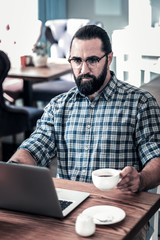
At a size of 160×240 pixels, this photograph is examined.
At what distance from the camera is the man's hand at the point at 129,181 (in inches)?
64.5

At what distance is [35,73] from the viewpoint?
4238mm

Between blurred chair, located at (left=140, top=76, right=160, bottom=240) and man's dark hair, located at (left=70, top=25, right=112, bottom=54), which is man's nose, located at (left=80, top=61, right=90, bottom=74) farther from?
blurred chair, located at (left=140, top=76, right=160, bottom=240)

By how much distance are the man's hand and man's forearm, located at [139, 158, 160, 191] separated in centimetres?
4

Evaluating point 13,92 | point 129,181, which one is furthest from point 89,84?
point 13,92

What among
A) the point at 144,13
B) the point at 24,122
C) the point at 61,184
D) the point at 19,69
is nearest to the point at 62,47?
the point at 19,69

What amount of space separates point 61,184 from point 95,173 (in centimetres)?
20

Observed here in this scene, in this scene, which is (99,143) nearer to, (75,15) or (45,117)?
(45,117)

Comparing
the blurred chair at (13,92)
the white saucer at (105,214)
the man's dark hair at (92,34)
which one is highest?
the man's dark hair at (92,34)

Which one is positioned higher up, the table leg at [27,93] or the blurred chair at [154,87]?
the blurred chair at [154,87]

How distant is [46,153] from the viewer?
2066 millimetres

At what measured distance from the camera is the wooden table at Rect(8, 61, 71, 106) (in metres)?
4.14

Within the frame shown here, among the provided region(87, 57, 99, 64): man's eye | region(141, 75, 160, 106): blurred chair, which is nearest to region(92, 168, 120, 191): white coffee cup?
region(87, 57, 99, 64): man's eye

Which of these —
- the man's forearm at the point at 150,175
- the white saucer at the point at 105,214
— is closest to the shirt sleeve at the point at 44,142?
the man's forearm at the point at 150,175

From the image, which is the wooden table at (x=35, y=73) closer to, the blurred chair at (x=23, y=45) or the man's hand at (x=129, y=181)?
the blurred chair at (x=23, y=45)
